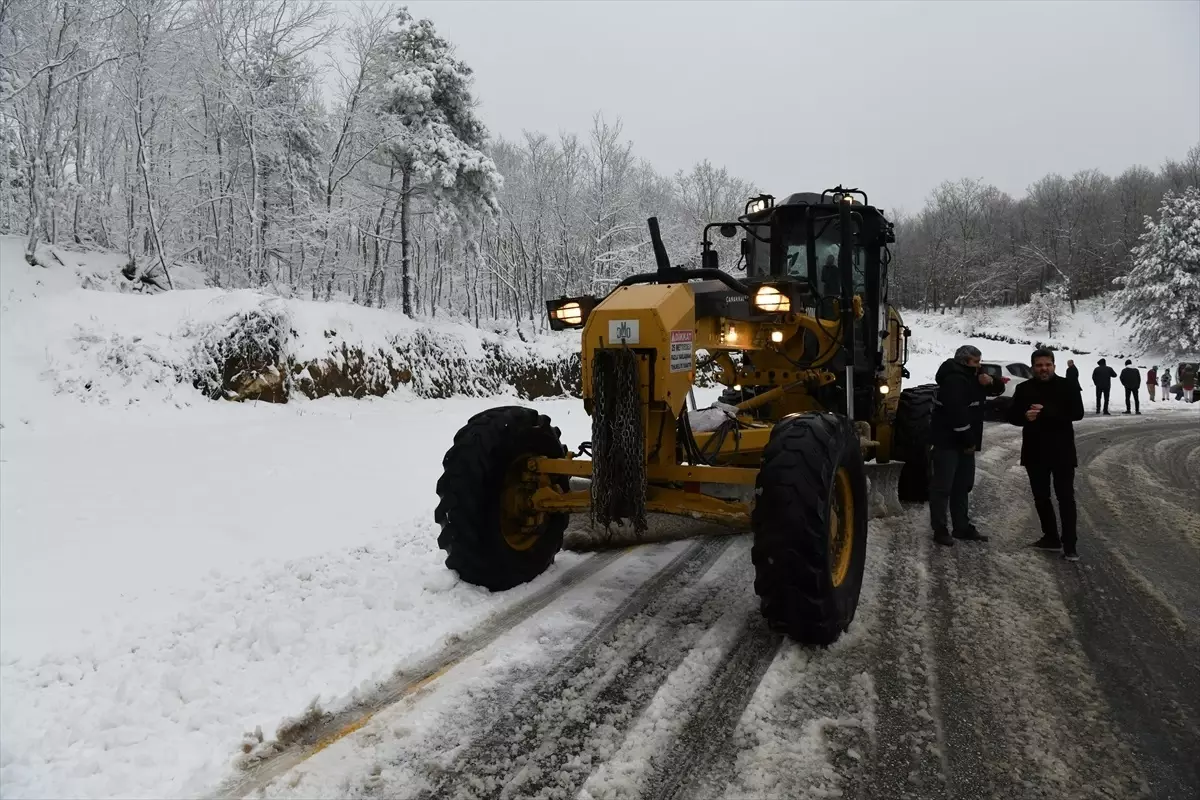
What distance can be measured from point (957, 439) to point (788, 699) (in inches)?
159

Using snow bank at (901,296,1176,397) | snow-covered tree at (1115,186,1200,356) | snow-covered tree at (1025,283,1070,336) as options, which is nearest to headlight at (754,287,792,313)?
snow bank at (901,296,1176,397)

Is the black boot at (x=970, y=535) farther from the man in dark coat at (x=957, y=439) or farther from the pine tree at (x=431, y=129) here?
the pine tree at (x=431, y=129)

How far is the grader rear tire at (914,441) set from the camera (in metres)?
7.24

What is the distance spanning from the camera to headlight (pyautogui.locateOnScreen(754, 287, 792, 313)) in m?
4.14

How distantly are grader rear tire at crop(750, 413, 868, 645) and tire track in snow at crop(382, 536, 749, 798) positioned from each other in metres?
0.63

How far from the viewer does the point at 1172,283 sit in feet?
128

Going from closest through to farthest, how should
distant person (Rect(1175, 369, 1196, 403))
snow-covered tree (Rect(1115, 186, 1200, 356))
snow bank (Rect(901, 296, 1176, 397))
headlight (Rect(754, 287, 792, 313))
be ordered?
headlight (Rect(754, 287, 792, 313)) < distant person (Rect(1175, 369, 1196, 403)) < snow-covered tree (Rect(1115, 186, 1200, 356)) < snow bank (Rect(901, 296, 1176, 397))

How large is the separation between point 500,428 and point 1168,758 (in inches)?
148

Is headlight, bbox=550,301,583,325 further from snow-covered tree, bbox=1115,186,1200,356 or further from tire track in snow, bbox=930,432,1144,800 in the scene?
snow-covered tree, bbox=1115,186,1200,356

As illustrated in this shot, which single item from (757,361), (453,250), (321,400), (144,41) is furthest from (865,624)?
(453,250)

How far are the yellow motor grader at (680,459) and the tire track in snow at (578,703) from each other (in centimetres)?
61

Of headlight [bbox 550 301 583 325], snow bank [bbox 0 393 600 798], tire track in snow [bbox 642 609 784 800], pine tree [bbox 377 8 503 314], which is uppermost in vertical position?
pine tree [bbox 377 8 503 314]

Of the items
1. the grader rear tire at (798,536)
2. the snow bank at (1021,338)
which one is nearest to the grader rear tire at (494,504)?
the grader rear tire at (798,536)

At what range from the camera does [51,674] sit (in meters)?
3.40
